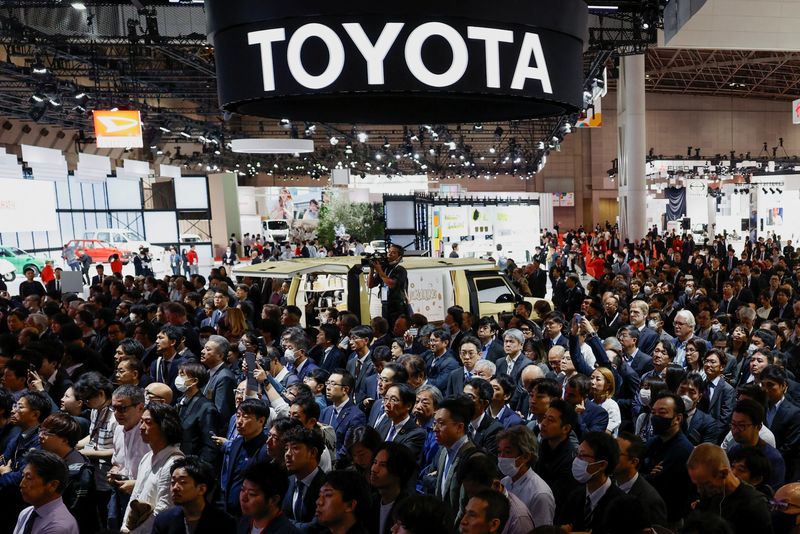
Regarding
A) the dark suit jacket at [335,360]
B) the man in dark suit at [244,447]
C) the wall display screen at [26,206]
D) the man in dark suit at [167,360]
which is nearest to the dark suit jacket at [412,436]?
the man in dark suit at [244,447]

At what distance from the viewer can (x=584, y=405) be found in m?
5.13

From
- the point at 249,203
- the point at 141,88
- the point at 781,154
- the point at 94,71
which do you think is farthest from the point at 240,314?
the point at 781,154

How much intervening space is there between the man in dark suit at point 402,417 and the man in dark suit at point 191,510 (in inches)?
55.8

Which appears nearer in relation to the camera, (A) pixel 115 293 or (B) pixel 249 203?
(A) pixel 115 293

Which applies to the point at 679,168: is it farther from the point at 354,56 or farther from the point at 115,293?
the point at 354,56

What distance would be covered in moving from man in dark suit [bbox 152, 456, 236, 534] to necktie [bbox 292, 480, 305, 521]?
480 millimetres

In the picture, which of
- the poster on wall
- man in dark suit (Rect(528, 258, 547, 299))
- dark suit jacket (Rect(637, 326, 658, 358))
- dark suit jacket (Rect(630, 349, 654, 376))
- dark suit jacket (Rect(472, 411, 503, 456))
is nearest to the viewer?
dark suit jacket (Rect(472, 411, 503, 456))

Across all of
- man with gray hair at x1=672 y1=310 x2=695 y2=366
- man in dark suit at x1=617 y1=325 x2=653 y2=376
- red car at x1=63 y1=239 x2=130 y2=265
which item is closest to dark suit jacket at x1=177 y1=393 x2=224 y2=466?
man in dark suit at x1=617 y1=325 x2=653 y2=376

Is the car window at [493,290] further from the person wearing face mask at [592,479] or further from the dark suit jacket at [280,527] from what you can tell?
the dark suit jacket at [280,527]

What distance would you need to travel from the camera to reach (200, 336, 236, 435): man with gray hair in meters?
5.49

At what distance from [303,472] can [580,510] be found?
1.43 m

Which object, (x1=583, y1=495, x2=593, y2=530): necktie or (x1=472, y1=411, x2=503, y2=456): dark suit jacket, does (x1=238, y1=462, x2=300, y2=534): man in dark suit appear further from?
(x1=472, y1=411, x2=503, y2=456): dark suit jacket

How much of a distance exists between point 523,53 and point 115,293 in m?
10.7

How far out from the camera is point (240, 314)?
319 inches
